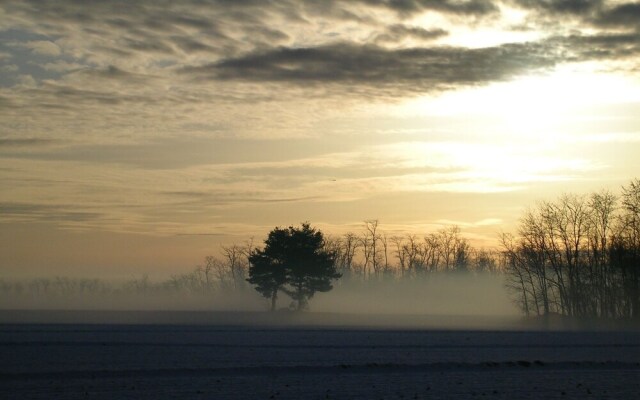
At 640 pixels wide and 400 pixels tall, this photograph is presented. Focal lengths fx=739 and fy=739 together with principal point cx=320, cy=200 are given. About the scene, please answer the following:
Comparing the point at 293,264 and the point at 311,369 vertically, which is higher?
the point at 293,264

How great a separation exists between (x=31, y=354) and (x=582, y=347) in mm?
30584

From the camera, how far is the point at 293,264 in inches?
3767

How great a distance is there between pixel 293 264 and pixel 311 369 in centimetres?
6567

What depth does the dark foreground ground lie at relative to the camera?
77.2 ft

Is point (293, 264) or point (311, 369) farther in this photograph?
point (293, 264)

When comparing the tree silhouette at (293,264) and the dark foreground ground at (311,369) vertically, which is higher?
the tree silhouette at (293,264)

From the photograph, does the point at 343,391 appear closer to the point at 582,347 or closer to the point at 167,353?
the point at 167,353

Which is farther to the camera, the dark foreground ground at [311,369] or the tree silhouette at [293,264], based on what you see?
the tree silhouette at [293,264]

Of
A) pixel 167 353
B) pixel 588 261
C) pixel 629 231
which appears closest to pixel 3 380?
pixel 167 353

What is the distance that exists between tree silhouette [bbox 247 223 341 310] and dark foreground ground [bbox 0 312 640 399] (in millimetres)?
47409

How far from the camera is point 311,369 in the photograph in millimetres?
30109

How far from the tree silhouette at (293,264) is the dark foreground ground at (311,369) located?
47.4m

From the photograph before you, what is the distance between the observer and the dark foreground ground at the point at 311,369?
926 inches

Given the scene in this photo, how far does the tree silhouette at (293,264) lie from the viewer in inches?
3765
